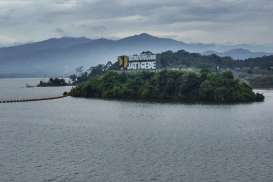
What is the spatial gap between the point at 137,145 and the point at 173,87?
80901 millimetres

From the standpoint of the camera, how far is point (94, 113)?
343ft

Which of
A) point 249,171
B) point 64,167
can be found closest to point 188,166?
point 249,171

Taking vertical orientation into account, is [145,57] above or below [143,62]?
above

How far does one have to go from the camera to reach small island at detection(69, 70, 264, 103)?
135625 mm

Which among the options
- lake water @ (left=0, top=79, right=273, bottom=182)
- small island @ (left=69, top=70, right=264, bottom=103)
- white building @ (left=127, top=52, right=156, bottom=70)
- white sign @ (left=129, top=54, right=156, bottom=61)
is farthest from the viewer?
white sign @ (left=129, top=54, right=156, bottom=61)

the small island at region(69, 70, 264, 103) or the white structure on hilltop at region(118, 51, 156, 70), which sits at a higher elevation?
the white structure on hilltop at region(118, 51, 156, 70)

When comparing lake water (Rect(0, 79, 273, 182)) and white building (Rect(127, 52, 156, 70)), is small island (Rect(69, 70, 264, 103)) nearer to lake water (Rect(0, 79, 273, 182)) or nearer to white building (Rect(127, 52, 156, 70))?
lake water (Rect(0, 79, 273, 182))

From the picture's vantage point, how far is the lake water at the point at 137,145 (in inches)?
1907

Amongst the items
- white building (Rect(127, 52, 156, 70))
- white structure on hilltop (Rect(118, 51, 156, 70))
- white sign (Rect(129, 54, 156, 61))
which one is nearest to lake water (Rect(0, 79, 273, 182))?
white building (Rect(127, 52, 156, 70))

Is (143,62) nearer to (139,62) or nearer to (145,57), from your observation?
(139,62)

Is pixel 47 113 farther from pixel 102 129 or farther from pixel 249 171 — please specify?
pixel 249 171

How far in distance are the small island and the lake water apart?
89.5 feet

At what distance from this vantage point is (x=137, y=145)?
63.6 m

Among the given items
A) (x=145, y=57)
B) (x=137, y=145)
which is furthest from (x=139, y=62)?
(x=137, y=145)
